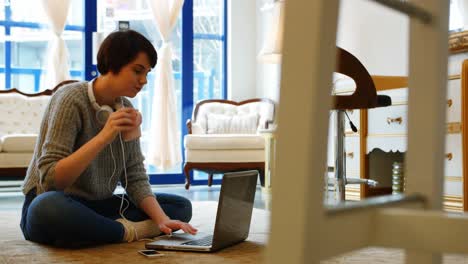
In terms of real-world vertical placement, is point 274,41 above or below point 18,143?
above

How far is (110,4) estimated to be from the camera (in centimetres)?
620

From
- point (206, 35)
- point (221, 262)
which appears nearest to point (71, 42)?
point (206, 35)

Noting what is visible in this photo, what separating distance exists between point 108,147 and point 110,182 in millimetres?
123

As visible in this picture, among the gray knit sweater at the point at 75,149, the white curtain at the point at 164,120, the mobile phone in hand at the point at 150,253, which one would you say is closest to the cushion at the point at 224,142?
the white curtain at the point at 164,120

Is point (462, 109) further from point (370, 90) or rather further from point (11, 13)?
point (11, 13)

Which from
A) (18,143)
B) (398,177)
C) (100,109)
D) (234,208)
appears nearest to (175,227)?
(234,208)

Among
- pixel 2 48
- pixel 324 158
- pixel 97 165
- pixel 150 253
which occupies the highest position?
pixel 2 48

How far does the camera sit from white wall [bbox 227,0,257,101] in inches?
259

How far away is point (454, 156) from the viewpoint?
3.28 meters

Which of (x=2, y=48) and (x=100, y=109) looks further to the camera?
(x=2, y=48)

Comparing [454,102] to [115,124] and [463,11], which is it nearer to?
[463,11]

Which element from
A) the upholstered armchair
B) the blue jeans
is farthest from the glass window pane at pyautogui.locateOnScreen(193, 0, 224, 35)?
the blue jeans

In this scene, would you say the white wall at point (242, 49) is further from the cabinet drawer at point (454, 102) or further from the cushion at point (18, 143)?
the cabinet drawer at point (454, 102)

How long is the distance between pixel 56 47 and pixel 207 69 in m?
1.61
